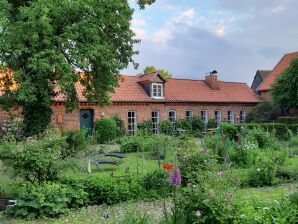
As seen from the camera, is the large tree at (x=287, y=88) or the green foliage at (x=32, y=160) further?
the large tree at (x=287, y=88)

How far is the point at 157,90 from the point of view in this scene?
101ft

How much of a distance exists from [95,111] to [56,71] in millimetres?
9304

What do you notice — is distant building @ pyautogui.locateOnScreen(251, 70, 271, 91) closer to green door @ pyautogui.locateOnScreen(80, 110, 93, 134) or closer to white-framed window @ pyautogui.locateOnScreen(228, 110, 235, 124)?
white-framed window @ pyautogui.locateOnScreen(228, 110, 235, 124)

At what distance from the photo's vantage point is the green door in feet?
Answer: 87.8

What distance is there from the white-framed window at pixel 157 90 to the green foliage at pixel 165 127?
92.9 inches

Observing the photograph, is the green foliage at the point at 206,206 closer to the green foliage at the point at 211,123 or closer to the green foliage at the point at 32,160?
the green foliage at the point at 32,160

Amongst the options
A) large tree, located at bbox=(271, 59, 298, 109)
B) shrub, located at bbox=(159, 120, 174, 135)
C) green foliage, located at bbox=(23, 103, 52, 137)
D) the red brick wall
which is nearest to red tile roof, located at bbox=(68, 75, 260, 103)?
the red brick wall

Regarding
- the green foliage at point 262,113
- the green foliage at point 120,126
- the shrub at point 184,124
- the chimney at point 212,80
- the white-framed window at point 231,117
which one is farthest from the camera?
the chimney at point 212,80

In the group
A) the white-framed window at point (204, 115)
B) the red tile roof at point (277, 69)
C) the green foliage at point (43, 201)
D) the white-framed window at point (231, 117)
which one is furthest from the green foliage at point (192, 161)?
the red tile roof at point (277, 69)

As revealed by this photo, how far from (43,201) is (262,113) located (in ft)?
99.8

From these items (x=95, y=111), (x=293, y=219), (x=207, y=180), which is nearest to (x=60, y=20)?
(x=95, y=111)

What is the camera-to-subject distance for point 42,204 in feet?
24.7

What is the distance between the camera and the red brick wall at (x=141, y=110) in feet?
84.9

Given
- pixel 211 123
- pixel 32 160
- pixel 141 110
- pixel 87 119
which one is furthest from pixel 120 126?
pixel 32 160
